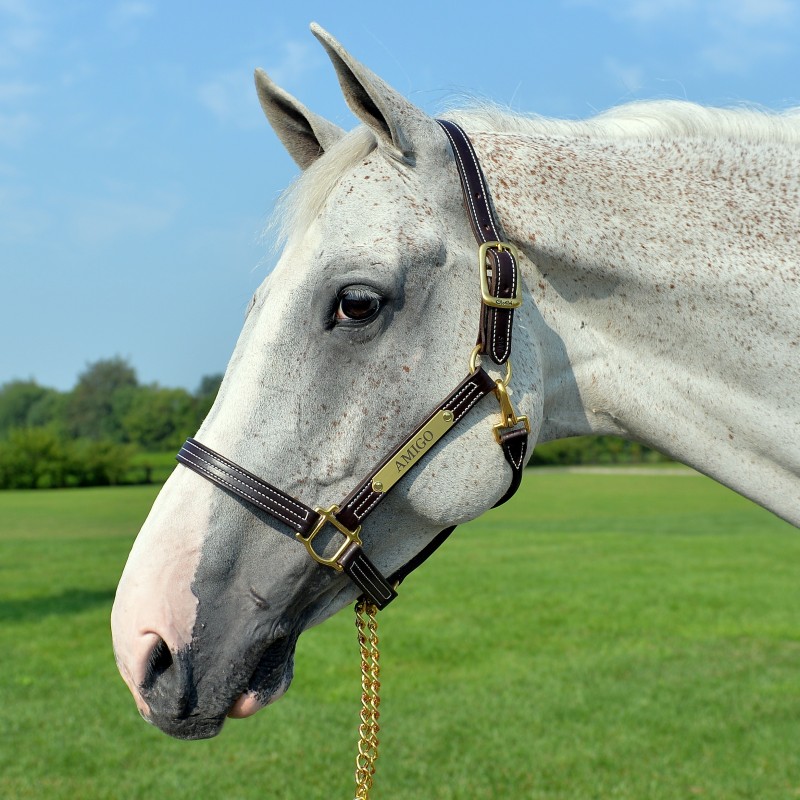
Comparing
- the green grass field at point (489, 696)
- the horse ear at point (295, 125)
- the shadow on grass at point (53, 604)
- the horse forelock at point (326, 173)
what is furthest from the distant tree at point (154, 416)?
the horse forelock at point (326, 173)

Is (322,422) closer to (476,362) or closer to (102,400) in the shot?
(476,362)

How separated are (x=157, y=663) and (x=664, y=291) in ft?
5.25

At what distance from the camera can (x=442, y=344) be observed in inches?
84.0

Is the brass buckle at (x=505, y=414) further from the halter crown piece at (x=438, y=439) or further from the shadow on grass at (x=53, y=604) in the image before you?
the shadow on grass at (x=53, y=604)

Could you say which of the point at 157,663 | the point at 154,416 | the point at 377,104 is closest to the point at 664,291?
the point at 377,104

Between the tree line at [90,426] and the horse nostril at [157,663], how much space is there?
148ft

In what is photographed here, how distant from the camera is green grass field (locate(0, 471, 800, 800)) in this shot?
21.6 ft

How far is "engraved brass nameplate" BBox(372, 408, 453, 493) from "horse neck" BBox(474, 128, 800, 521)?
0.35 meters

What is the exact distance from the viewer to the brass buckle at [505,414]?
213cm

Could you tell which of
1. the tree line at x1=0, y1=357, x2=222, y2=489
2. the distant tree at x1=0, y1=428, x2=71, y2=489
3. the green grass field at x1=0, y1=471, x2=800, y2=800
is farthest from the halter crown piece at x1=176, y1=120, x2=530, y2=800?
the distant tree at x1=0, y1=428, x2=71, y2=489

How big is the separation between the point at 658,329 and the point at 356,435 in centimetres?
88

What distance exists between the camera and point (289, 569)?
6.88ft

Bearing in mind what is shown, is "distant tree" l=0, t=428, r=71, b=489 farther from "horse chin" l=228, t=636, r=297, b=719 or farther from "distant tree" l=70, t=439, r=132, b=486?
"horse chin" l=228, t=636, r=297, b=719

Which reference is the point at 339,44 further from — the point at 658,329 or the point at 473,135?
the point at 658,329
